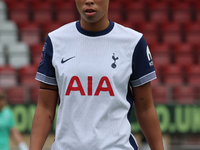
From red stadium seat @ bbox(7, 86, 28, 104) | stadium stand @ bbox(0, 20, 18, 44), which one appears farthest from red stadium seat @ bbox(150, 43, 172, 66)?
stadium stand @ bbox(0, 20, 18, 44)

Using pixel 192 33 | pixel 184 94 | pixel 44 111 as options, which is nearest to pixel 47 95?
pixel 44 111

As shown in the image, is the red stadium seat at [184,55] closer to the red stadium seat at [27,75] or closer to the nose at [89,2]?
the red stadium seat at [27,75]

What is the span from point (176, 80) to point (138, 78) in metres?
8.76

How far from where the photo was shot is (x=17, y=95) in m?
9.27

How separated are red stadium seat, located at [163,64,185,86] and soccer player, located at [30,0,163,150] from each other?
27.9 feet

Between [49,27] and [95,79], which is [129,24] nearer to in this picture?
A: [49,27]

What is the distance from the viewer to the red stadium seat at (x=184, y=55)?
11750 millimetres

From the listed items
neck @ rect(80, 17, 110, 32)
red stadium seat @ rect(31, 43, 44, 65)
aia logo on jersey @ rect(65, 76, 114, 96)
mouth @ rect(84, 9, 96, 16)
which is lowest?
red stadium seat @ rect(31, 43, 44, 65)

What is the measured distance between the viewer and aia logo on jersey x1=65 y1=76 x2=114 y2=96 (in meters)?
2.20

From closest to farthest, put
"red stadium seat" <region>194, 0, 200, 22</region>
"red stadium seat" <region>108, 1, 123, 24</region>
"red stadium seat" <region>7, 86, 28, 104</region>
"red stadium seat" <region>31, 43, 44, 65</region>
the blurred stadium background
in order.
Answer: "red stadium seat" <region>7, 86, 28, 104</region>, the blurred stadium background, "red stadium seat" <region>31, 43, 44, 65</region>, "red stadium seat" <region>108, 1, 123, 24</region>, "red stadium seat" <region>194, 0, 200, 22</region>

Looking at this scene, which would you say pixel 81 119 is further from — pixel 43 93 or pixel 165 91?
pixel 165 91

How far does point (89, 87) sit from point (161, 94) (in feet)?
24.4

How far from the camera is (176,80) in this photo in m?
10.9

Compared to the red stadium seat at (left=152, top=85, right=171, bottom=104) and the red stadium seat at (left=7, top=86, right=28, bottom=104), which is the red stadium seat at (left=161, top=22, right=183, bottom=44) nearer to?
the red stadium seat at (left=152, top=85, right=171, bottom=104)
